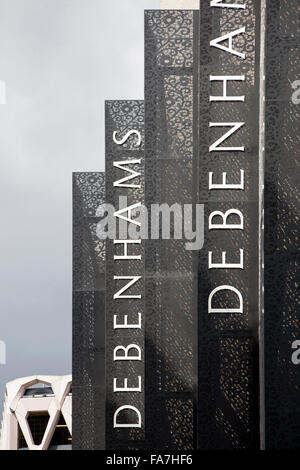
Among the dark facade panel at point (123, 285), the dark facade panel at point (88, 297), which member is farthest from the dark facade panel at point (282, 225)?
the dark facade panel at point (88, 297)

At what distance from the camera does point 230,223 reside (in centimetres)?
740

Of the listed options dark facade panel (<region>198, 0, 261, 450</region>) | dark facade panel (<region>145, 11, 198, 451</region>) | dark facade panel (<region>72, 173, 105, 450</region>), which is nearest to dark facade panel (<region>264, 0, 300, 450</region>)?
dark facade panel (<region>198, 0, 261, 450</region>)

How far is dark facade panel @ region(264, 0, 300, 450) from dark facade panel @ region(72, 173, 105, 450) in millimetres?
9093

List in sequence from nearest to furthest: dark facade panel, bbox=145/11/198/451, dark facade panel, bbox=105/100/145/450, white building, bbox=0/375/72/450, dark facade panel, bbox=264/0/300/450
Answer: dark facade panel, bbox=264/0/300/450, dark facade panel, bbox=145/11/198/451, dark facade panel, bbox=105/100/145/450, white building, bbox=0/375/72/450

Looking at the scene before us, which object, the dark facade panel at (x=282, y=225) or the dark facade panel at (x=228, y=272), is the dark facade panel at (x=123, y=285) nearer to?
the dark facade panel at (x=228, y=272)

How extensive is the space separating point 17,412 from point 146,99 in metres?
19.6

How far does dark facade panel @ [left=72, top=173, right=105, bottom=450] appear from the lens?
15.5 m

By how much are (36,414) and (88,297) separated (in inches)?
520

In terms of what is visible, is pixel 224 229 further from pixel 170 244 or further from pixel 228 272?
pixel 170 244

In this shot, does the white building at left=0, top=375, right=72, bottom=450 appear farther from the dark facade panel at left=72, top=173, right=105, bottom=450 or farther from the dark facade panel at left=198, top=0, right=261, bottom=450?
the dark facade panel at left=198, top=0, right=261, bottom=450

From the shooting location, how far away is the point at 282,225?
6.58 m

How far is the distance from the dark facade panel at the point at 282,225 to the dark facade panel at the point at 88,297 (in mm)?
9093

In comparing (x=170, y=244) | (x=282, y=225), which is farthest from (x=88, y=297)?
(x=282, y=225)

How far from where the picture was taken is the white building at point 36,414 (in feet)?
88.4
